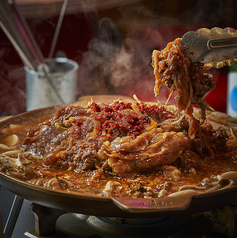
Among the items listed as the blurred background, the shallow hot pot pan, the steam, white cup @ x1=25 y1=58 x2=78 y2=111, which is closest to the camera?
the shallow hot pot pan

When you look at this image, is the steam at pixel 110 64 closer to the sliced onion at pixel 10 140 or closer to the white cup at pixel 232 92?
the white cup at pixel 232 92

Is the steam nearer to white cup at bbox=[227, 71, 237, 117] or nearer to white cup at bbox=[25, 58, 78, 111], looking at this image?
white cup at bbox=[227, 71, 237, 117]

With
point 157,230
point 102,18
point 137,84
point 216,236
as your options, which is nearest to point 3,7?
point 157,230

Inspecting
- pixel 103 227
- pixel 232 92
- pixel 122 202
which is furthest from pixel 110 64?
pixel 122 202

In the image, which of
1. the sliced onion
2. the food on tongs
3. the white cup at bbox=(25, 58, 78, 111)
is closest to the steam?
the white cup at bbox=(25, 58, 78, 111)

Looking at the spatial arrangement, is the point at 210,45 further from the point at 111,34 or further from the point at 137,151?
the point at 111,34

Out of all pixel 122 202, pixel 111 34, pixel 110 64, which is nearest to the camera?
pixel 122 202

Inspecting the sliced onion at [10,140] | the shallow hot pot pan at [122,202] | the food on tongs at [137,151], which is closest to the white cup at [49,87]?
the sliced onion at [10,140]
